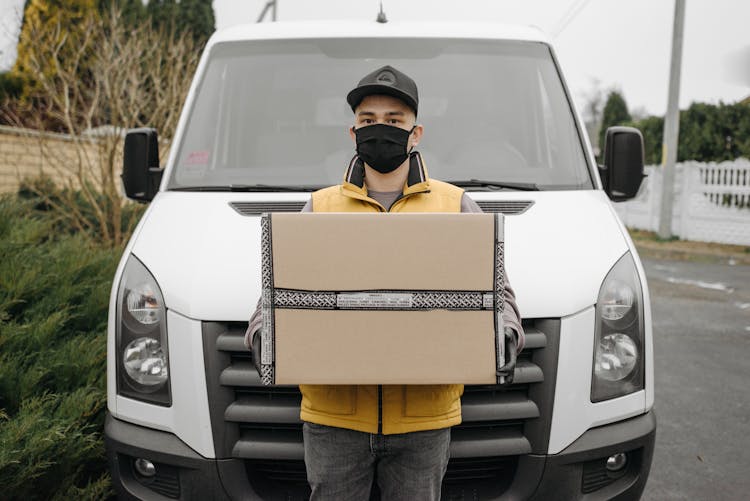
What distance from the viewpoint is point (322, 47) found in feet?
12.4

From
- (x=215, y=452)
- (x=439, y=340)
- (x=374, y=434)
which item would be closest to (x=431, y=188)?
(x=439, y=340)

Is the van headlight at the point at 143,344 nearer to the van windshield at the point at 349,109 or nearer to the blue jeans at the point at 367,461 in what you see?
the blue jeans at the point at 367,461

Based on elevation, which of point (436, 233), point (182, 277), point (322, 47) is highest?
point (322, 47)

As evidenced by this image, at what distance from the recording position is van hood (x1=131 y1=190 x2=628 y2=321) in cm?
252

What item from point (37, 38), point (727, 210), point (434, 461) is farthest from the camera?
point (727, 210)

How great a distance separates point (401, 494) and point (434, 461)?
0.44 ft

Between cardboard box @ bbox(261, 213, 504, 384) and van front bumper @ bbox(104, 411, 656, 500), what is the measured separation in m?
0.68

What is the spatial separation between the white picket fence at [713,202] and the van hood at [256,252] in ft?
41.8

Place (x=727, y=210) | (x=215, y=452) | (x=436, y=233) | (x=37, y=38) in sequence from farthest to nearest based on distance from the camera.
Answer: (x=727, y=210)
(x=37, y=38)
(x=215, y=452)
(x=436, y=233)

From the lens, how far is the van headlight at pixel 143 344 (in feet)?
8.44

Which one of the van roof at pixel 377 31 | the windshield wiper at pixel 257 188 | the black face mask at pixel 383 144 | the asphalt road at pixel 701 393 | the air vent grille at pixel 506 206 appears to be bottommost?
the asphalt road at pixel 701 393

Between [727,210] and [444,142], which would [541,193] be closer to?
[444,142]

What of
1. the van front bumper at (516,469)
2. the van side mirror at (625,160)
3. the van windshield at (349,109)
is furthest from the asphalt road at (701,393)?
the van windshield at (349,109)

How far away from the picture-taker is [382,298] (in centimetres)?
198
